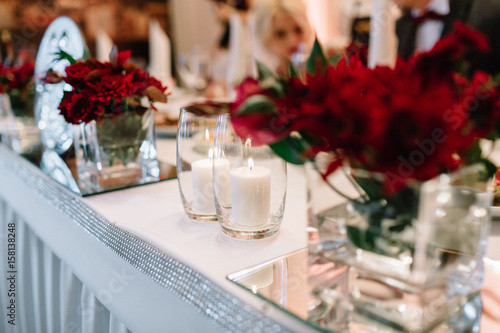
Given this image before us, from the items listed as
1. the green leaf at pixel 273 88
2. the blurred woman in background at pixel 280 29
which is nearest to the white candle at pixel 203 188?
the green leaf at pixel 273 88

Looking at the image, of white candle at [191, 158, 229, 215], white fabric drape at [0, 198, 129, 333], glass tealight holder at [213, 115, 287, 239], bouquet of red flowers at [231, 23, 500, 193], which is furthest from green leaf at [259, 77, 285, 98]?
white fabric drape at [0, 198, 129, 333]

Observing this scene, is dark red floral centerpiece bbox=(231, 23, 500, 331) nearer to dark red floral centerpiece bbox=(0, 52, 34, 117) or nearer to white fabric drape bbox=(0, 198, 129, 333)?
white fabric drape bbox=(0, 198, 129, 333)

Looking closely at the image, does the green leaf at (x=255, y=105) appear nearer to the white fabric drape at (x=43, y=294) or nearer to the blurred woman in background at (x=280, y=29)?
the white fabric drape at (x=43, y=294)

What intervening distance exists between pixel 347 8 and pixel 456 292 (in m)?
4.23

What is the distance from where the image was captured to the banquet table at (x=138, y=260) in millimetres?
477

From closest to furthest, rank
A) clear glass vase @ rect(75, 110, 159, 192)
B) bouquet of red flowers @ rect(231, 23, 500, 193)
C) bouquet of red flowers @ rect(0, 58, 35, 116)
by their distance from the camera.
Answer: bouquet of red flowers @ rect(231, 23, 500, 193) → clear glass vase @ rect(75, 110, 159, 192) → bouquet of red flowers @ rect(0, 58, 35, 116)

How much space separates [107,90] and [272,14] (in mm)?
1519

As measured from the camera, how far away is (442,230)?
390 mm

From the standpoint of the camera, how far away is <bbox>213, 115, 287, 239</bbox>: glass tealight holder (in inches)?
22.0

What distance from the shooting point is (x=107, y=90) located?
2.44 feet

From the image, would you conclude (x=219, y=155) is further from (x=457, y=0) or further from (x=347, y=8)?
(x=347, y=8)

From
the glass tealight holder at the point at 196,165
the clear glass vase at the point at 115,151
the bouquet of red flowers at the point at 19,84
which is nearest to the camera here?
the glass tealight holder at the point at 196,165

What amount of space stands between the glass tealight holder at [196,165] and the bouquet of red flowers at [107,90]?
15cm

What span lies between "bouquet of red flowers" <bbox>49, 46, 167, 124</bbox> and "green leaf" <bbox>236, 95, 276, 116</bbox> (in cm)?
44
